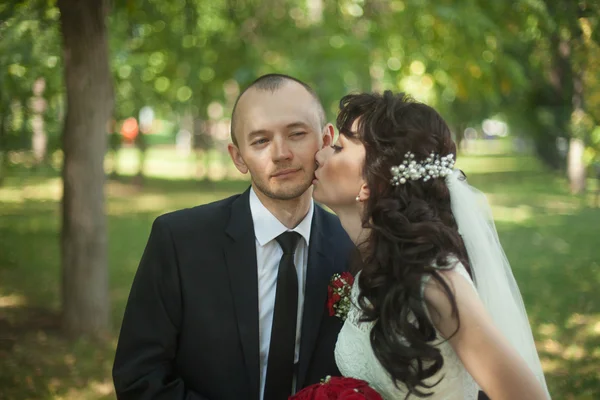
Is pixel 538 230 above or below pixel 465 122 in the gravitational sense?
below

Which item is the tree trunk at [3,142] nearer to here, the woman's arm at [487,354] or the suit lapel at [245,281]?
the suit lapel at [245,281]

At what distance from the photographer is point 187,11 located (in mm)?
7262

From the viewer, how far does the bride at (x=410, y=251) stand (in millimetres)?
2504

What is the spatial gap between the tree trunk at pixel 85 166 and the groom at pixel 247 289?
14.1 feet

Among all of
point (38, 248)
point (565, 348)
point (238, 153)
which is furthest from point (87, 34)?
point (38, 248)

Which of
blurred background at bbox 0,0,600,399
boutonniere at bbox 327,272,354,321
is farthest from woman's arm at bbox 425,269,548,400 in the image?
blurred background at bbox 0,0,600,399

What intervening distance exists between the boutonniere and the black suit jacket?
0.08m

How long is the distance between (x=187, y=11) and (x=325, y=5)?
4.17 metres

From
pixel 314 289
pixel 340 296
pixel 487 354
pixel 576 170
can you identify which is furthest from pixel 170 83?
pixel 576 170

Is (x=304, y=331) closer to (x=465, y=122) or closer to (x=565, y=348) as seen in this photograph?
(x=565, y=348)

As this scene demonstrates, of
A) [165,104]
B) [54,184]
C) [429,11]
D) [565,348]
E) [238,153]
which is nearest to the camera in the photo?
[238,153]

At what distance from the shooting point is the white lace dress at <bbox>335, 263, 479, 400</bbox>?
2.65 metres

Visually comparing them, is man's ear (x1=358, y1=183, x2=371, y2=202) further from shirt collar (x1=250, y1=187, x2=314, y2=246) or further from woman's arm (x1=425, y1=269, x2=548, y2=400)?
woman's arm (x1=425, y1=269, x2=548, y2=400)

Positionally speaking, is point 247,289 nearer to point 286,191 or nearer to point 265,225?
point 265,225
